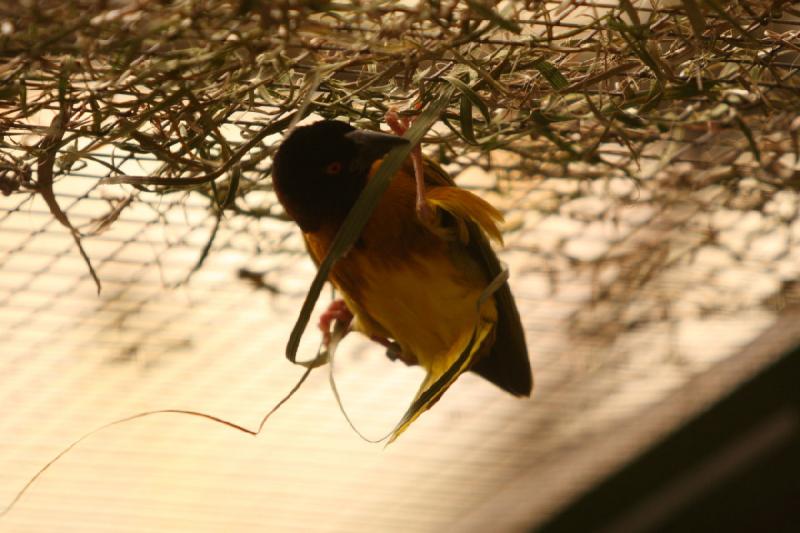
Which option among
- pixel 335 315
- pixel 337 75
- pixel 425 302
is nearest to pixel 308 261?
pixel 335 315

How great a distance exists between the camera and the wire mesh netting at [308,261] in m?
0.67

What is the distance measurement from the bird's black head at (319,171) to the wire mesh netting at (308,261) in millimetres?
34

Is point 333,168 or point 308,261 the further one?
point 308,261

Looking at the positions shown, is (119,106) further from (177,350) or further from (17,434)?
(17,434)

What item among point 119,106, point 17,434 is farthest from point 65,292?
point 119,106

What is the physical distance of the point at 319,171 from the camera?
925mm

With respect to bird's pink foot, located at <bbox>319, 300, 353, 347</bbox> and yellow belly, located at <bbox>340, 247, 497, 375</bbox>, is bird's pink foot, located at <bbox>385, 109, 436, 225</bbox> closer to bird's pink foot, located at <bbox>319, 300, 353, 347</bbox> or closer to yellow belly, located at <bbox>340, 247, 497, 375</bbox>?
yellow belly, located at <bbox>340, 247, 497, 375</bbox>

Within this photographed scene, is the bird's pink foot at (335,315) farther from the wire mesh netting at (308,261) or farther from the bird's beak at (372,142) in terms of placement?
the bird's beak at (372,142)

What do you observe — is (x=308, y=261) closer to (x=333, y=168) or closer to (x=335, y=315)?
(x=335, y=315)

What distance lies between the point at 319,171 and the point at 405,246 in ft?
0.40

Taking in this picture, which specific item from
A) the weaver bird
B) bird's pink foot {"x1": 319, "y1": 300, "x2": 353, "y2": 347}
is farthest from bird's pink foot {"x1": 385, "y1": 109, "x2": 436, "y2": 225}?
bird's pink foot {"x1": 319, "y1": 300, "x2": 353, "y2": 347}

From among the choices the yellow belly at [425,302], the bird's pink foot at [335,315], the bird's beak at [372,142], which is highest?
the bird's beak at [372,142]

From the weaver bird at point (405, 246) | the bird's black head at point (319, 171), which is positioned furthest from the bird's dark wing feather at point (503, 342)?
the bird's black head at point (319, 171)

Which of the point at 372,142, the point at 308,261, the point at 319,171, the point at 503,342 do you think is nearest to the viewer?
the point at 372,142
